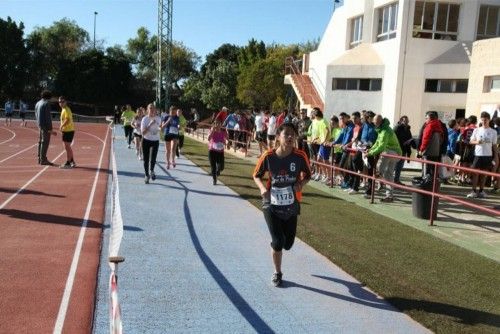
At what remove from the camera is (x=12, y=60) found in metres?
57.5

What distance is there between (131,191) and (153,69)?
6796 cm

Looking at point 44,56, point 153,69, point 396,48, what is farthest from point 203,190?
point 153,69

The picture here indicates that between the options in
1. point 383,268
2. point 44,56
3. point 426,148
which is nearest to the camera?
point 383,268

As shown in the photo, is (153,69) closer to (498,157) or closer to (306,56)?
(306,56)

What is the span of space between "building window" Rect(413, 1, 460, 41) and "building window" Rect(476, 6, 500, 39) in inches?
54.3

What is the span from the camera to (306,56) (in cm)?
3562

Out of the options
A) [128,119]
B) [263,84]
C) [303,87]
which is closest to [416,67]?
[303,87]

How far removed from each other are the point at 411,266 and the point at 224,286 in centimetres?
256

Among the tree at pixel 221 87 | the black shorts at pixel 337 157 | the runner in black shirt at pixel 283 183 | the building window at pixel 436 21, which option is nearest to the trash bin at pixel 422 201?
the black shorts at pixel 337 157

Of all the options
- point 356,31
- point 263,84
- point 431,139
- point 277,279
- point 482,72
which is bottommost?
point 277,279

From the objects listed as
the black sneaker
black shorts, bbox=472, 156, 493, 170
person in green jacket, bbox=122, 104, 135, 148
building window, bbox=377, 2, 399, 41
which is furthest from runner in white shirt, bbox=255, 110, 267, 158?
the black sneaker

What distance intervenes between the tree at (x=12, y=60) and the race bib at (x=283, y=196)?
58705 mm

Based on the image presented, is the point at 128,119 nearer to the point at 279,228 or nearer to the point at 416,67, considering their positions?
the point at 416,67

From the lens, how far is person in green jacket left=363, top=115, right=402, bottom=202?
10953 millimetres
